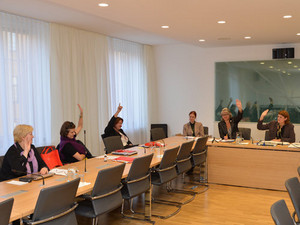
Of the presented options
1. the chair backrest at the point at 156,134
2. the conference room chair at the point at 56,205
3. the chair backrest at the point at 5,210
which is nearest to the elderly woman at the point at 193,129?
the chair backrest at the point at 156,134

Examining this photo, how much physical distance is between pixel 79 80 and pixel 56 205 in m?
5.18

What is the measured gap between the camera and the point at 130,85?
9781mm

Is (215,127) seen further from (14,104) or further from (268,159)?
(14,104)

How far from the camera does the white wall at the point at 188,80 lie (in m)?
9.66

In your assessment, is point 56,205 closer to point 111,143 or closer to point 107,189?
point 107,189

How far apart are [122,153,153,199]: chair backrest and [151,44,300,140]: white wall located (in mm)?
5854

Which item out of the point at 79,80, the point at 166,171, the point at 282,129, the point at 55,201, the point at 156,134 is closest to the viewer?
the point at 55,201

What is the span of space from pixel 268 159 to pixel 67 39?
467 cm

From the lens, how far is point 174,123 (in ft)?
34.7

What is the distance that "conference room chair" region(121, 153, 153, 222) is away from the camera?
407cm

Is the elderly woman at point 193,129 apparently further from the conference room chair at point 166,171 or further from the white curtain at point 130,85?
the conference room chair at point 166,171

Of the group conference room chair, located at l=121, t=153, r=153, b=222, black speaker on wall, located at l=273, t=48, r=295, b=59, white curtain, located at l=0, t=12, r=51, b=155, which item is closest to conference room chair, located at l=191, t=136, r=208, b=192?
conference room chair, located at l=121, t=153, r=153, b=222

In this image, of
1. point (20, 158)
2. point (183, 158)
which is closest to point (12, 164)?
point (20, 158)

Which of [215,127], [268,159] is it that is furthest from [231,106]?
[268,159]
